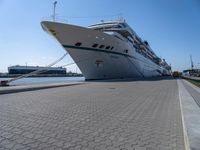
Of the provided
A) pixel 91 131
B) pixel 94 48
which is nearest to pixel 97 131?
pixel 91 131

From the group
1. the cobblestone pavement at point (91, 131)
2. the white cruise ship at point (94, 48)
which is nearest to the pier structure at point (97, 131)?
the cobblestone pavement at point (91, 131)

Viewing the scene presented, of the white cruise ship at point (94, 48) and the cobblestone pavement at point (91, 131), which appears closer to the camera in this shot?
the cobblestone pavement at point (91, 131)

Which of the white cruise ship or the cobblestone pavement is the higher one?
the white cruise ship

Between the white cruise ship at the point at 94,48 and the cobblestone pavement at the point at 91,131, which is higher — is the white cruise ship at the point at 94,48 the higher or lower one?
the higher one

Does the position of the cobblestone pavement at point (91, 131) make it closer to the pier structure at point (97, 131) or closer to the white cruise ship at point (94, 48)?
the pier structure at point (97, 131)

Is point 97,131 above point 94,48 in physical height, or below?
below

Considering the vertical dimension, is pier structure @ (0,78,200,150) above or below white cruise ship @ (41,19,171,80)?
below

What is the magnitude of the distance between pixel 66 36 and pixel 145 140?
18959 millimetres

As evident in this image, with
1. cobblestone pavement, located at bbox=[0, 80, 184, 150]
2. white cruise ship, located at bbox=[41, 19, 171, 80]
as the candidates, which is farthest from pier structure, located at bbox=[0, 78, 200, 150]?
white cruise ship, located at bbox=[41, 19, 171, 80]

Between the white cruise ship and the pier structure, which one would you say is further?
the white cruise ship

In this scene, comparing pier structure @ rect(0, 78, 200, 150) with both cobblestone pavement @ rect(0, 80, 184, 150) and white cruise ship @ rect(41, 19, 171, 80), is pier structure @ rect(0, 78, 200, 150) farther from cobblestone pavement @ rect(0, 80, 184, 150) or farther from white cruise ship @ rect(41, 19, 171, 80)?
white cruise ship @ rect(41, 19, 171, 80)

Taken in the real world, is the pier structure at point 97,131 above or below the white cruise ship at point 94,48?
below

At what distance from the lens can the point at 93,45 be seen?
22.9 m

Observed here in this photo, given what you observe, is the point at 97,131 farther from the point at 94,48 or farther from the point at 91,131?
the point at 94,48
